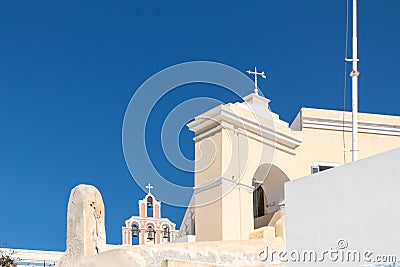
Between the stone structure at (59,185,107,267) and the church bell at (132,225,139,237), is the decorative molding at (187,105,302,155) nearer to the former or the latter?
the stone structure at (59,185,107,267)

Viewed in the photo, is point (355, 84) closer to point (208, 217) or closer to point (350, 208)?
point (350, 208)

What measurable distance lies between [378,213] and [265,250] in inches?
220

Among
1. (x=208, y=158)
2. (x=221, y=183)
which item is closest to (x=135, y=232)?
(x=208, y=158)

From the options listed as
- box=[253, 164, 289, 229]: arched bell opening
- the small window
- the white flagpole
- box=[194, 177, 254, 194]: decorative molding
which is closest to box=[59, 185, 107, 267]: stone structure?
box=[194, 177, 254, 194]: decorative molding

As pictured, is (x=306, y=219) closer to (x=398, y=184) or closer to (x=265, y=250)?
(x=398, y=184)

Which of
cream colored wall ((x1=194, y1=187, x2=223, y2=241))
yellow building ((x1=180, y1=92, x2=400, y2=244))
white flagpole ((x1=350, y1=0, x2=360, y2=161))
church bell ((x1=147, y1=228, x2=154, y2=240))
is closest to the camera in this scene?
white flagpole ((x1=350, y1=0, x2=360, y2=161))

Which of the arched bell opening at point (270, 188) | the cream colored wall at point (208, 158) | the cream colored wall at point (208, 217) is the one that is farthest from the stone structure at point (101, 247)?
the arched bell opening at point (270, 188)

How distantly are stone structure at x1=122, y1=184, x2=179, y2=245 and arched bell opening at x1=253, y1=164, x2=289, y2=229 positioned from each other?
11135 mm

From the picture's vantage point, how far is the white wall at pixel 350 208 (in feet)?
28.9

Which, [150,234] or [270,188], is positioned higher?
[150,234]

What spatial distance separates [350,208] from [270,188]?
10.4 m

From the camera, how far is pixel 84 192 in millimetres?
14188

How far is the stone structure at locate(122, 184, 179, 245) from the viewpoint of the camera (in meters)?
30.9

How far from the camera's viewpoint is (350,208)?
9180 mm
